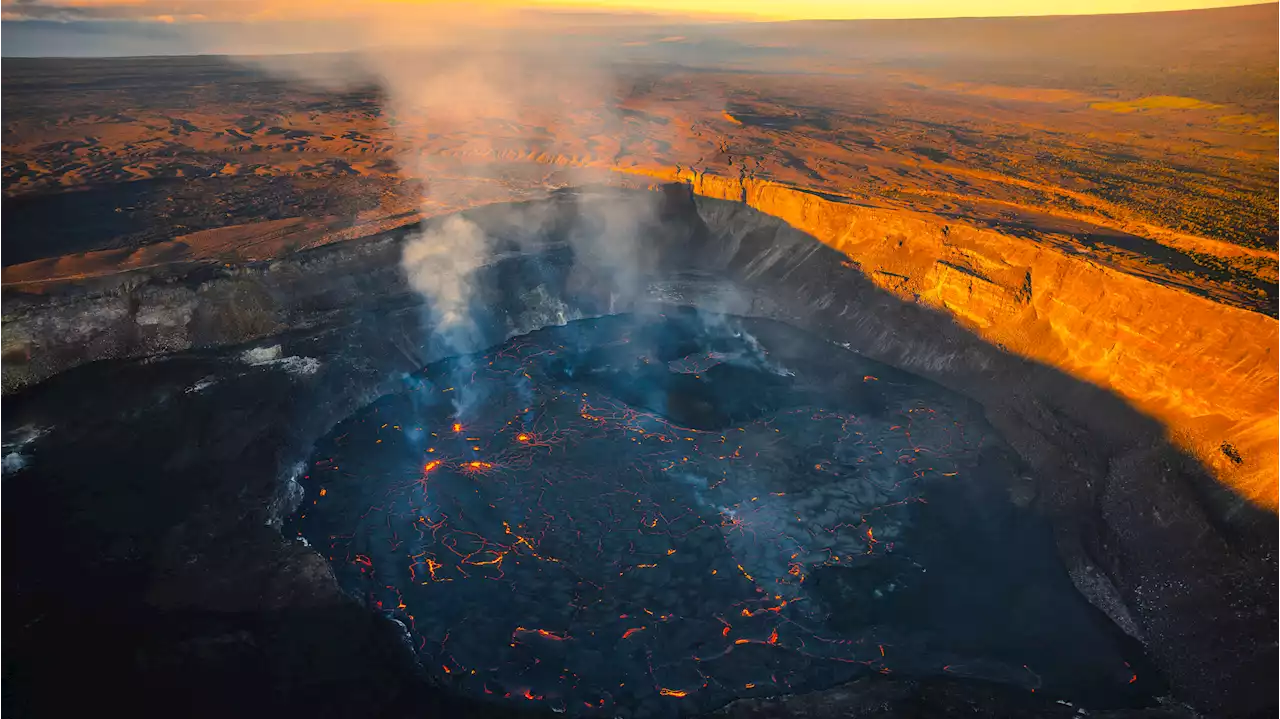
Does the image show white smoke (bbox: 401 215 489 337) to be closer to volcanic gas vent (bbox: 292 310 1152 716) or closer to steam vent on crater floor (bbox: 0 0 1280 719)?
steam vent on crater floor (bbox: 0 0 1280 719)

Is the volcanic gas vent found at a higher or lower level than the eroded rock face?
lower

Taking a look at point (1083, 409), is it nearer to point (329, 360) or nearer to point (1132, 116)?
point (329, 360)

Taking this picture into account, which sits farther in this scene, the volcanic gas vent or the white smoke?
the white smoke

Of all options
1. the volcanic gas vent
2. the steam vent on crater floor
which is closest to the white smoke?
the steam vent on crater floor

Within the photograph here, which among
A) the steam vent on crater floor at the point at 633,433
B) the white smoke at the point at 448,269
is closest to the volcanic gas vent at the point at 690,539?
the steam vent on crater floor at the point at 633,433

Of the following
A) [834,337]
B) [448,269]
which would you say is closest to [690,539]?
[834,337]

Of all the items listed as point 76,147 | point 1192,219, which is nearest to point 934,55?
point 1192,219
